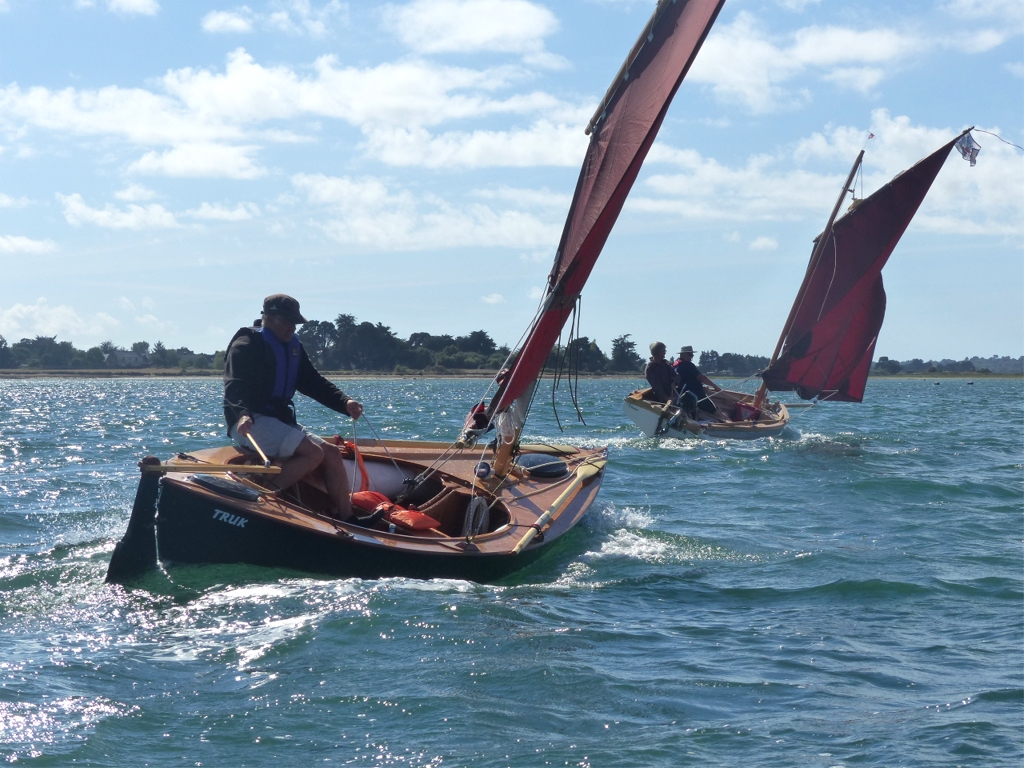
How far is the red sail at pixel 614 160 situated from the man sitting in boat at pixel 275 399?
1975mm

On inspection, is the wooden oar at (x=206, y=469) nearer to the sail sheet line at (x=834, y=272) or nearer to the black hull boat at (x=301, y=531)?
the black hull boat at (x=301, y=531)

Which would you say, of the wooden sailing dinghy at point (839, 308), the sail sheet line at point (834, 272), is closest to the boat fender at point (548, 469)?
the wooden sailing dinghy at point (839, 308)

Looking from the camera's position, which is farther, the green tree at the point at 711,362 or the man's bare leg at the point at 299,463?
the green tree at the point at 711,362

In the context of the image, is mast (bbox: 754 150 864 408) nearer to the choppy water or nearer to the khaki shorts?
the choppy water

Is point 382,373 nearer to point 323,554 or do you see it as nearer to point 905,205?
point 905,205

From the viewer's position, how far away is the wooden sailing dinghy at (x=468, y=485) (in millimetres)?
6699

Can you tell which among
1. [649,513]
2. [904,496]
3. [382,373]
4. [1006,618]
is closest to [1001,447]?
[904,496]

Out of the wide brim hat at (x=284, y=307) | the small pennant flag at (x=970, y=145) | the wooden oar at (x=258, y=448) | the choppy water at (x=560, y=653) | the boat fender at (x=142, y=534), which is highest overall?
the small pennant flag at (x=970, y=145)

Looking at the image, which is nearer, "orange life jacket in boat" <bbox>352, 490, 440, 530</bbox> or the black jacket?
the black jacket

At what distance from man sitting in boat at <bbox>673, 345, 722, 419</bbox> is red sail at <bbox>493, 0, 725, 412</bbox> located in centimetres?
1044

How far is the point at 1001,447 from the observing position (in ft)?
65.4

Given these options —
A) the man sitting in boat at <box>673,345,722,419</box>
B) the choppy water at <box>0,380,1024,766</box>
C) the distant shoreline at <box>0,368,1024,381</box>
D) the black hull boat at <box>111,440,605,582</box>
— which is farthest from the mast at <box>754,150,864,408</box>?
the distant shoreline at <box>0,368,1024,381</box>

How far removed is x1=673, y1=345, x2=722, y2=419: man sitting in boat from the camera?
19.7 metres

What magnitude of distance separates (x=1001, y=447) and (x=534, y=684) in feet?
56.7
